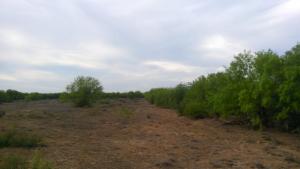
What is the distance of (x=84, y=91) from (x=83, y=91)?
12 centimetres

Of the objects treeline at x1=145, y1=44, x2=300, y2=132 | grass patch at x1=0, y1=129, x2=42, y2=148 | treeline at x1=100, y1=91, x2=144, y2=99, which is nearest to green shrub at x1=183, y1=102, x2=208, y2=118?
treeline at x1=145, y1=44, x2=300, y2=132

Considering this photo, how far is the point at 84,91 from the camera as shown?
161ft

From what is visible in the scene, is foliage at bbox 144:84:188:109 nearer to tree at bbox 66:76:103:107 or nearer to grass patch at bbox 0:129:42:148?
tree at bbox 66:76:103:107

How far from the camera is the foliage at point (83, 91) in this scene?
158 feet

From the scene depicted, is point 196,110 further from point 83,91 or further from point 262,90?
point 83,91

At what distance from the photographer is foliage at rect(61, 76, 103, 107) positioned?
4825 cm

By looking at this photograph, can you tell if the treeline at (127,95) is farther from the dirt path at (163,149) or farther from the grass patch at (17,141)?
the grass patch at (17,141)

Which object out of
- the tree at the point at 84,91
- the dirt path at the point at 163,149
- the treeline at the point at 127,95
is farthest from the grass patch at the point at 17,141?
the treeline at the point at 127,95

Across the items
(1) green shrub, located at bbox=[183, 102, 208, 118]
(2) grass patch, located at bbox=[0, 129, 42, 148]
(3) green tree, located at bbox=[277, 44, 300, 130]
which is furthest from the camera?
(1) green shrub, located at bbox=[183, 102, 208, 118]

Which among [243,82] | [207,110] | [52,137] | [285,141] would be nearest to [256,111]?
[243,82]

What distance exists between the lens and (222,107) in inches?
1190

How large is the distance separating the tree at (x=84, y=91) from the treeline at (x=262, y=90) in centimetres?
1841

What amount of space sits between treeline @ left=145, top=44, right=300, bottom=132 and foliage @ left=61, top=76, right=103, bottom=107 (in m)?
18.4

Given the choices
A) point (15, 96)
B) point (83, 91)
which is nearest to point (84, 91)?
point (83, 91)
